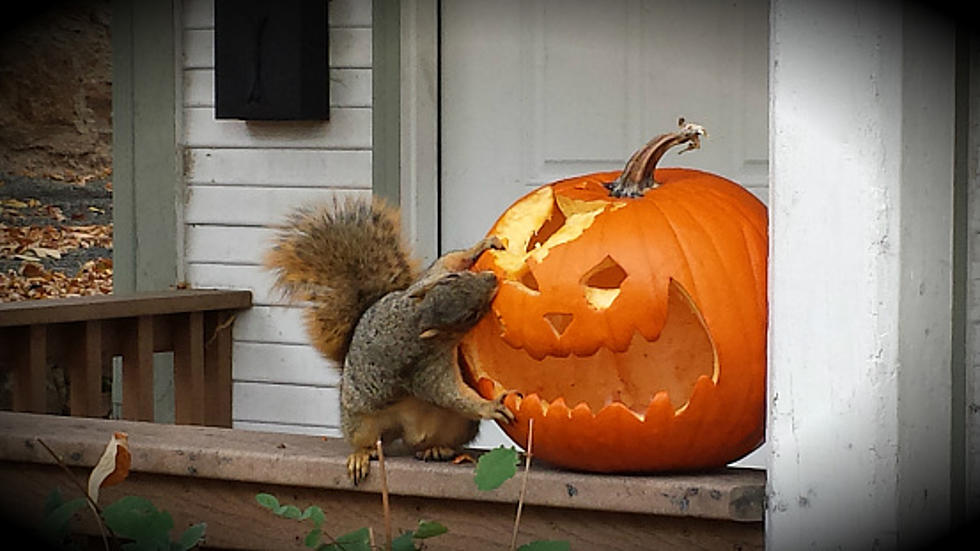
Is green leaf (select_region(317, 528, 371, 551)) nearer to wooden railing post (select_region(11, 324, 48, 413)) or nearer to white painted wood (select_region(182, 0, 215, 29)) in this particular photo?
wooden railing post (select_region(11, 324, 48, 413))

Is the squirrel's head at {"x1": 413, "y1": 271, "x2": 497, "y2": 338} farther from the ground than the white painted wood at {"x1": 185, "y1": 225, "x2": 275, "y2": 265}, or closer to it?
closer to it

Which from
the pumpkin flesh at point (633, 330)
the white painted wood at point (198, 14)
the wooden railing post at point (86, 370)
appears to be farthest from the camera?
the white painted wood at point (198, 14)

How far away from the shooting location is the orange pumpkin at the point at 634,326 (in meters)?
1.89

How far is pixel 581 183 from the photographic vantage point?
2123 mm

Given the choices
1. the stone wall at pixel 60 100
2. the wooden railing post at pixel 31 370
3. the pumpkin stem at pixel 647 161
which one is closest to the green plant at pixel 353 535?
the pumpkin stem at pixel 647 161

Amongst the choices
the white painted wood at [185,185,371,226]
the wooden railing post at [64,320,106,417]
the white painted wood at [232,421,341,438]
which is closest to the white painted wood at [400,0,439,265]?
the white painted wood at [185,185,371,226]

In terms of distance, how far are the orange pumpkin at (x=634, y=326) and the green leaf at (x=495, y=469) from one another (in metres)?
0.34

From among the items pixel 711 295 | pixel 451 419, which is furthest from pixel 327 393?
pixel 711 295

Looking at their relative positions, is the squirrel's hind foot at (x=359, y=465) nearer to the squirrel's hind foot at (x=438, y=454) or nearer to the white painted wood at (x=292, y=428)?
the squirrel's hind foot at (x=438, y=454)

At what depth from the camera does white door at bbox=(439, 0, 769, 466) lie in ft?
10.4

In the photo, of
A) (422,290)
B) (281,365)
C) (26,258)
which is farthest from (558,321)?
(26,258)

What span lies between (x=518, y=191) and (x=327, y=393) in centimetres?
73

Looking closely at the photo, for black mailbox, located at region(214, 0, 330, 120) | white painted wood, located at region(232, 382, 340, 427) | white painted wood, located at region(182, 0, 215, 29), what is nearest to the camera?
black mailbox, located at region(214, 0, 330, 120)

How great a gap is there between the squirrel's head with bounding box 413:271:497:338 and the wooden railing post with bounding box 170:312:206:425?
1674 mm
